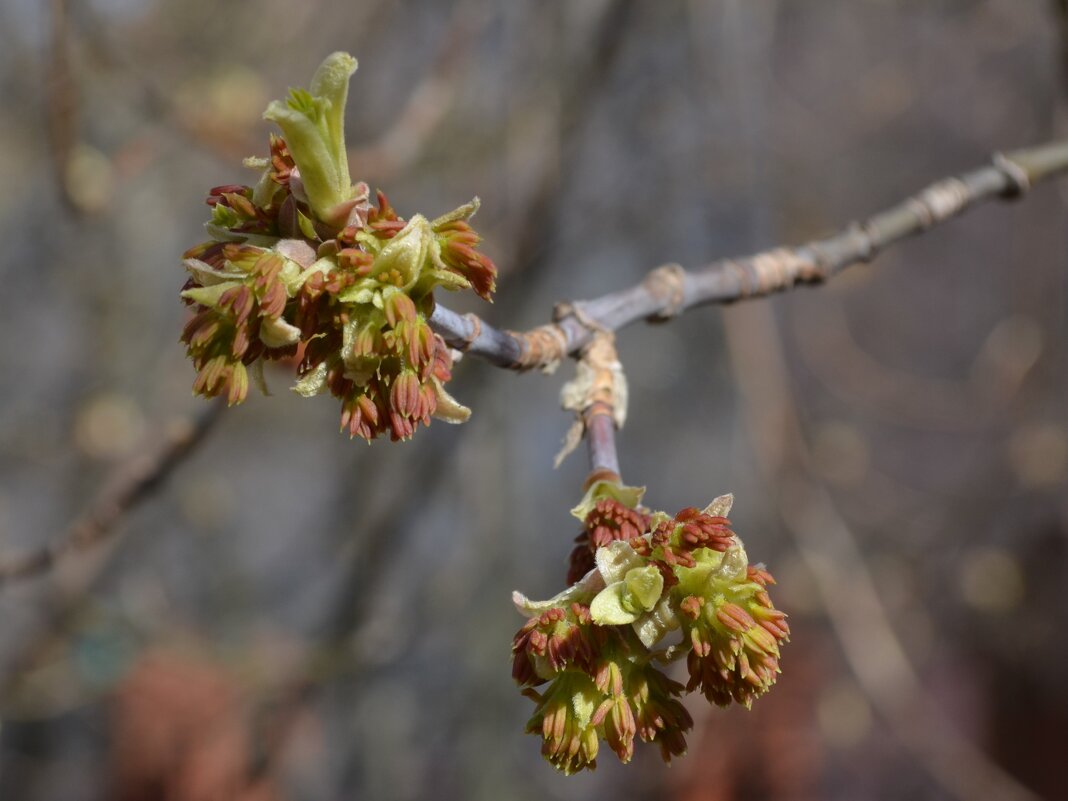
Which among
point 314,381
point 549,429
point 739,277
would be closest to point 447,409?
point 314,381

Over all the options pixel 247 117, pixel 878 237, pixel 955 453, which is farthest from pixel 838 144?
pixel 878 237

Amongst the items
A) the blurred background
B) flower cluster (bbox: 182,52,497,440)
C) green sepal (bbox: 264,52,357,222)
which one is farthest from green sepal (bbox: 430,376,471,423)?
the blurred background

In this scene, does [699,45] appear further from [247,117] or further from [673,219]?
[247,117]

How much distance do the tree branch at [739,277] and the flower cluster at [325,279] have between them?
0.04 m

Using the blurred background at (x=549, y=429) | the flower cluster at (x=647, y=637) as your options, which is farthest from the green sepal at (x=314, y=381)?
the blurred background at (x=549, y=429)

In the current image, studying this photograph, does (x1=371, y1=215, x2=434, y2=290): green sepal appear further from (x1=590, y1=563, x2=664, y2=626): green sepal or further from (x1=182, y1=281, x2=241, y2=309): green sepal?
(x1=590, y1=563, x2=664, y2=626): green sepal

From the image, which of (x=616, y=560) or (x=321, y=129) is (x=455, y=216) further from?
(x=616, y=560)

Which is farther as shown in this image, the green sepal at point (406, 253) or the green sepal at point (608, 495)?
the green sepal at point (608, 495)

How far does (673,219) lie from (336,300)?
1.98 metres

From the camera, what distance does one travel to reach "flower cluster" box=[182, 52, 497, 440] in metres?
0.44

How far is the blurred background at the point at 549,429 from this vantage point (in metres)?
2.28

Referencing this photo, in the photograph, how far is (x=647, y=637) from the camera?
0.50 m

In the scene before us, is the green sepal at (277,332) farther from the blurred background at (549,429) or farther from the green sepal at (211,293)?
the blurred background at (549,429)

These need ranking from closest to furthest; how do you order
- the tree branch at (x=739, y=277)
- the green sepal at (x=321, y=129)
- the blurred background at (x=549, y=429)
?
the green sepal at (x=321, y=129)
the tree branch at (x=739, y=277)
the blurred background at (x=549, y=429)
